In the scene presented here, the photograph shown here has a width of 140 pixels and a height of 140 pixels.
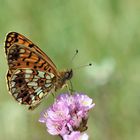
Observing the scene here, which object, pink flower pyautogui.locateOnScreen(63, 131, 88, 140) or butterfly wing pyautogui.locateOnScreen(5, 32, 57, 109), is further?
butterfly wing pyautogui.locateOnScreen(5, 32, 57, 109)

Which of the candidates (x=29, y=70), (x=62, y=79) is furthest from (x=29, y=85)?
(x=62, y=79)

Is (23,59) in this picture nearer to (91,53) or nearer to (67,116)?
(67,116)

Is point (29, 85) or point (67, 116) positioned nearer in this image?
point (67, 116)

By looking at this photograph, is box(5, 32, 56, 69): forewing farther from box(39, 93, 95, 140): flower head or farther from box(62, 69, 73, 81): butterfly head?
box(39, 93, 95, 140): flower head

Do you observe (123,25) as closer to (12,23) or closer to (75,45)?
(75,45)

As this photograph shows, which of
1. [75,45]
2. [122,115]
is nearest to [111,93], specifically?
[122,115]

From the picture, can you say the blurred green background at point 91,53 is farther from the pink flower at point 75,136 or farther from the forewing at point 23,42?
the pink flower at point 75,136

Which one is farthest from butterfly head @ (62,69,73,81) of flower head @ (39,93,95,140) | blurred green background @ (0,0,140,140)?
blurred green background @ (0,0,140,140)
